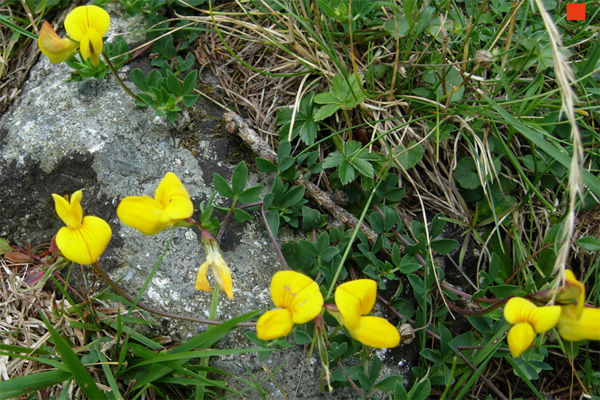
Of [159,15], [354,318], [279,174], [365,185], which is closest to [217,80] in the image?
[159,15]

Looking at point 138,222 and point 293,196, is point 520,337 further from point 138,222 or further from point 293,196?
point 138,222

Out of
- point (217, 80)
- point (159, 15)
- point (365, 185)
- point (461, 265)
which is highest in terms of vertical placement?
point (159, 15)

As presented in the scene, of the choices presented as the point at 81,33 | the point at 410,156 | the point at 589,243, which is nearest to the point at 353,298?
the point at 410,156

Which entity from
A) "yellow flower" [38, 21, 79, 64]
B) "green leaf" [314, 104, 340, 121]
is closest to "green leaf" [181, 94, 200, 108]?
"yellow flower" [38, 21, 79, 64]

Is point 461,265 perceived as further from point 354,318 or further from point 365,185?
point 354,318

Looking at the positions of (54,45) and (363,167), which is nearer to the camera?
(54,45)

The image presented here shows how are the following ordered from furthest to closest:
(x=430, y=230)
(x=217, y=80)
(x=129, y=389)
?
1. (x=217, y=80)
2. (x=430, y=230)
3. (x=129, y=389)

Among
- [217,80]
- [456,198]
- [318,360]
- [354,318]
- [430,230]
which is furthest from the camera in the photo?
[217,80]
